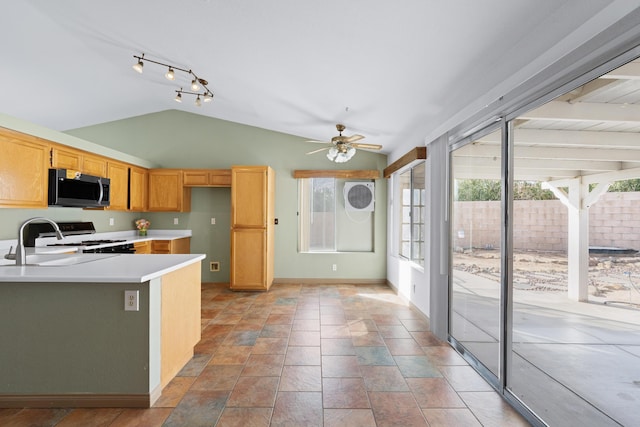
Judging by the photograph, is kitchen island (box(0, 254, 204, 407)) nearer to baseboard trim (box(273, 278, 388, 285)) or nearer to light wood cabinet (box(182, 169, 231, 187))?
light wood cabinet (box(182, 169, 231, 187))

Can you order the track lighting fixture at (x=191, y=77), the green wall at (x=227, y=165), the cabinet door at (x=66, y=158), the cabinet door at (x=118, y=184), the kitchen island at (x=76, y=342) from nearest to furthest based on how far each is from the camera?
the kitchen island at (x=76, y=342) → the track lighting fixture at (x=191, y=77) → the cabinet door at (x=66, y=158) → the cabinet door at (x=118, y=184) → the green wall at (x=227, y=165)

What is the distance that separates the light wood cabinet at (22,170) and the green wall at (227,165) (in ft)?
7.37

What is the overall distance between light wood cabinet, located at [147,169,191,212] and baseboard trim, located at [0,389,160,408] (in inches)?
139

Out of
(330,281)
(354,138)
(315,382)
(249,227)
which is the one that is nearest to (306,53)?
(354,138)

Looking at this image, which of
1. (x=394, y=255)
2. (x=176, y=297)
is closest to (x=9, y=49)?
(x=176, y=297)

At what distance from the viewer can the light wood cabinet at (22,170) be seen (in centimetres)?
295

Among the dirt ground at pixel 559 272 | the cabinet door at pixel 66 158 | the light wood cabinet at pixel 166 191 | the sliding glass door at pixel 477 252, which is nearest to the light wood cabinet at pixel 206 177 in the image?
the light wood cabinet at pixel 166 191

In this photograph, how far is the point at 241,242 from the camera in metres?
5.00

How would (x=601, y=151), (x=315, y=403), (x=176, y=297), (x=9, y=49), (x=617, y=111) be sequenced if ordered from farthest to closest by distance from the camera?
(x=9, y=49) < (x=176, y=297) < (x=315, y=403) < (x=601, y=151) < (x=617, y=111)

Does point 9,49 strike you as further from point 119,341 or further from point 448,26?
point 448,26

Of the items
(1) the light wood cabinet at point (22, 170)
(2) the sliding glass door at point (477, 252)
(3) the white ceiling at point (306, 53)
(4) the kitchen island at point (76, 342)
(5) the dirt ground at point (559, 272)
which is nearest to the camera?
(5) the dirt ground at point (559, 272)

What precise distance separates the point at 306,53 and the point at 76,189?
3074mm

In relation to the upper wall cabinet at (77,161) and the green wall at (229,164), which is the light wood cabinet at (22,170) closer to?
the upper wall cabinet at (77,161)

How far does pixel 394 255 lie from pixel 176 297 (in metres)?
3.69
